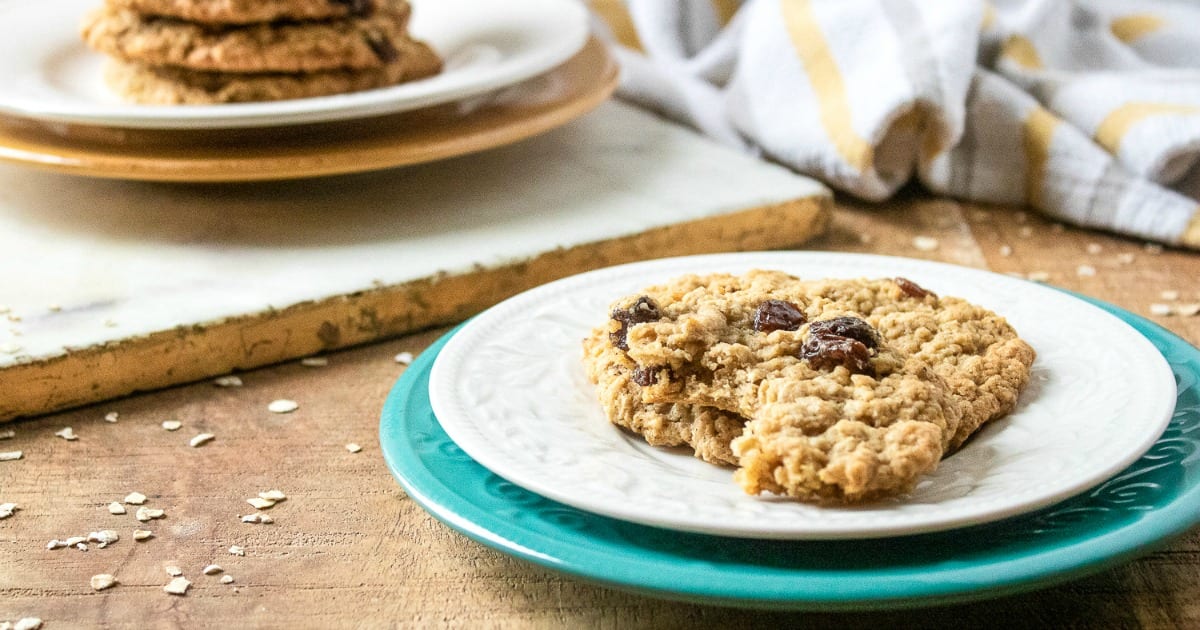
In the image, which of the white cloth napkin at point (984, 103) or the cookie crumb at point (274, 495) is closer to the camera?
the cookie crumb at point (274, 495)

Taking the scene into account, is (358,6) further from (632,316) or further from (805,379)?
(805,379)

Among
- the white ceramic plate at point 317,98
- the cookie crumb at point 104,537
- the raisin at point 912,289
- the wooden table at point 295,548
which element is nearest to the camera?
the wooden table at point 295,548

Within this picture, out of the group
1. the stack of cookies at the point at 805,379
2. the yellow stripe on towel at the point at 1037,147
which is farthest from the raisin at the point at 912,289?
the yellow stripe on towel at the point at 1037,147

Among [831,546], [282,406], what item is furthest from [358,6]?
[831,546]

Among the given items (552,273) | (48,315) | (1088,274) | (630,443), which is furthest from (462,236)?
(1088,274)

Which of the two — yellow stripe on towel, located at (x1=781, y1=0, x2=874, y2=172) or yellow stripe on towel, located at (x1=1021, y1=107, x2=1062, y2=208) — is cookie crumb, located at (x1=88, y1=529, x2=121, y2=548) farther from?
yellow stripe on towel, located at (x1=1021, y1=107, x2=1062, y2=208)

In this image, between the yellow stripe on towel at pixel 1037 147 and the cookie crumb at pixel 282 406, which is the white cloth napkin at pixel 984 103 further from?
the cookie crumb at pixel 282 406
